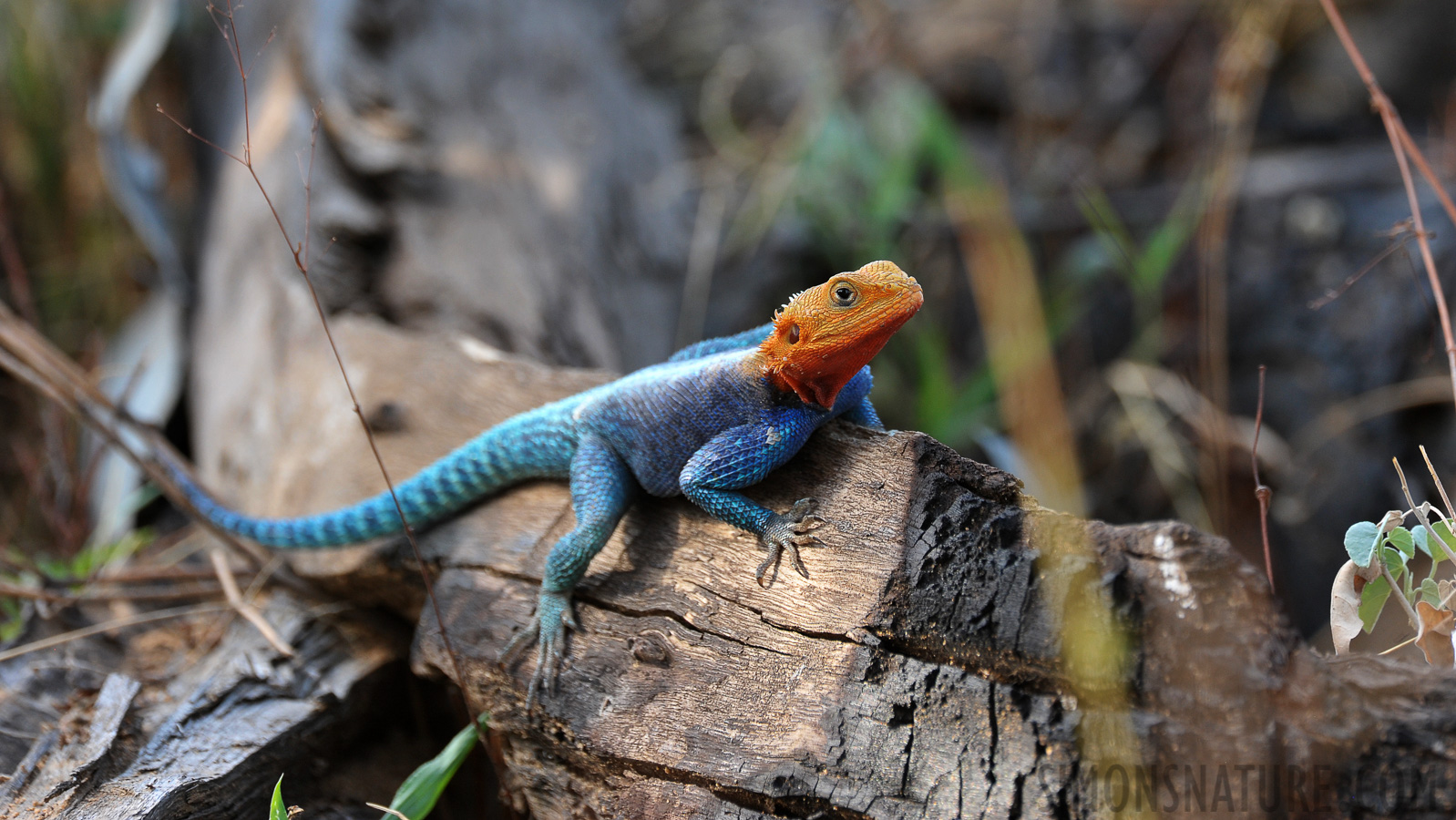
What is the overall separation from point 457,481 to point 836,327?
1.41m

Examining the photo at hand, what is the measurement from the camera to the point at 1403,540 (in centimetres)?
192

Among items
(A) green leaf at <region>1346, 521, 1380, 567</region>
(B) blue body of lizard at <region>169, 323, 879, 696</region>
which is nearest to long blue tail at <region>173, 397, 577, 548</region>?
(B) blue body of lizard at <region>169, 323, 879, 696</region>

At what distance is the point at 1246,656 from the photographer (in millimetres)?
1829

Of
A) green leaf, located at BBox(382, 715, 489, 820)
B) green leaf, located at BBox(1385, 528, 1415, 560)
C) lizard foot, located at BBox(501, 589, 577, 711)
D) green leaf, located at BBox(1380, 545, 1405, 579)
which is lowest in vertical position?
green leaf, located at BBox(382, 715, 489, 820)

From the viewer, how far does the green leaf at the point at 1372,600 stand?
6.60 ft

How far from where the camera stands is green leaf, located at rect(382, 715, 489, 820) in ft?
7.95

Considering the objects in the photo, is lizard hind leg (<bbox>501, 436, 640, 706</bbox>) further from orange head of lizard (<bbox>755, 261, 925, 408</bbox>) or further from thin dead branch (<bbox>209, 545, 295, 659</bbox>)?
thin dead branch (<bbox>209, 545, 295, 659</bbox>)

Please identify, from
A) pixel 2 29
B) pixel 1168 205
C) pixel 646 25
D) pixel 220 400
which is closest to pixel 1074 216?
pixel 1168 205

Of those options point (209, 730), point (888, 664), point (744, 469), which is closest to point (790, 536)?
point (744, 469)

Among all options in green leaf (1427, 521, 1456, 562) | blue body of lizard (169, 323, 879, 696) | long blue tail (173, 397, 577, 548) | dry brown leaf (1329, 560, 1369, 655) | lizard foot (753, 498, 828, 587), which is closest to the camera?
green leaf (1427, 521, 1456, 562)

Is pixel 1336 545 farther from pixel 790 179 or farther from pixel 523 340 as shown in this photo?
pixel 523 340

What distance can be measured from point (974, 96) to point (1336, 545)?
3998 millimetres

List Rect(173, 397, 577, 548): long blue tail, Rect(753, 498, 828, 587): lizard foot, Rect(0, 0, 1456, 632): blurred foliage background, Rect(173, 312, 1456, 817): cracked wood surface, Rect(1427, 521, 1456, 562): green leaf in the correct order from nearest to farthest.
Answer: Rect(173, 312, 1456, 817): cracked wood surface → Rect(1427, 521, 1456, 562): green leaf → Rect(753, 498, 828, 587): lizard foot → Rect(173, 397, 577, 548): long blue tail → Rect(0, 0, 1456, 632): blurred foliage background

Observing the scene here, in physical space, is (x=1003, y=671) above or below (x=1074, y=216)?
below
